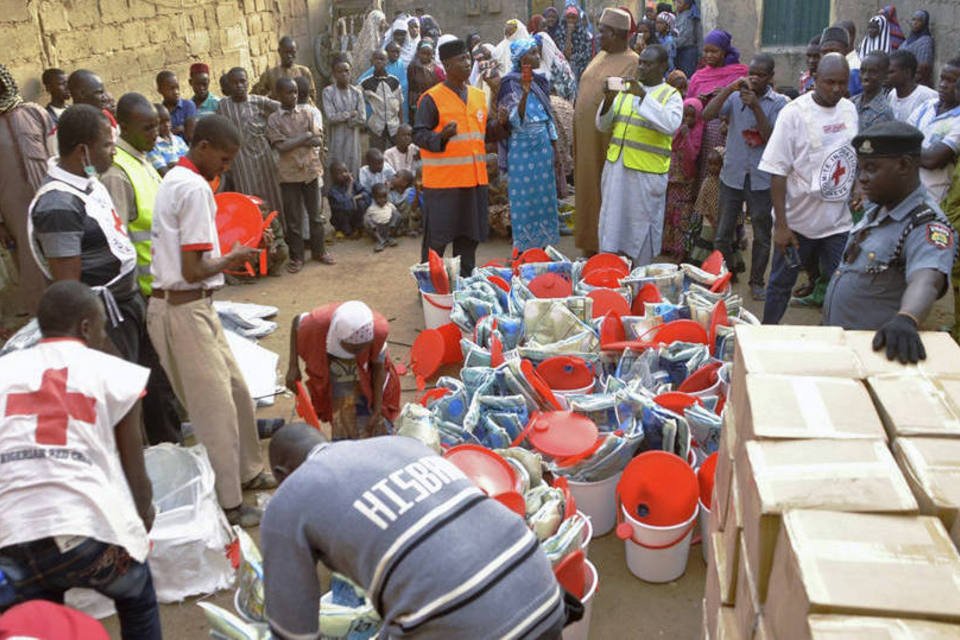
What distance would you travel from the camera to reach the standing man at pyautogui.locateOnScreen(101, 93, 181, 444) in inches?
145

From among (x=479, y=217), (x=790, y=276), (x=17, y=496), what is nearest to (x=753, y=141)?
(x=790, y=276)

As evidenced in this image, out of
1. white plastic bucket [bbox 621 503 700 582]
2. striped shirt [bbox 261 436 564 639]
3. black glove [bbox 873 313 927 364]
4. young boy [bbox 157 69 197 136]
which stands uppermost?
young boy [bbox 157 69 197 136]

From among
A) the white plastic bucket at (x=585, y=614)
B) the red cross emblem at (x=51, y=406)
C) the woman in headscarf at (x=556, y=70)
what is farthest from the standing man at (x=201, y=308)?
the woman in headscarf at (x=556, y=70)

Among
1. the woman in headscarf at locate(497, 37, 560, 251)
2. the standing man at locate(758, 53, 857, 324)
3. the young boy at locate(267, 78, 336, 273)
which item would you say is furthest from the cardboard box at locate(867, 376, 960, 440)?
the young boy at locate(267, 78, 336, 273)

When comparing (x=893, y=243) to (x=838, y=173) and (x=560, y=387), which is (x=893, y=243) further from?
(x=838, y=173)

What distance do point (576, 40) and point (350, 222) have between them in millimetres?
5190

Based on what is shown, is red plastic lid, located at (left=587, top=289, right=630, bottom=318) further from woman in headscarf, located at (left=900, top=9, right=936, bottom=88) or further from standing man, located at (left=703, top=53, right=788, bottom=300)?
woman in headscarf, located at (left=900, top=9, right=936, bottom=88)

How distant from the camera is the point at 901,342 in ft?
7.40

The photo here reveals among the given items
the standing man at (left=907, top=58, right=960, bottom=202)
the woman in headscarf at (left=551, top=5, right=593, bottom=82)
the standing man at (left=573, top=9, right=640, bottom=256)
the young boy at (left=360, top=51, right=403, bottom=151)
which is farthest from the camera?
the woman in headscarf at (left=551, top=5, right=593, bottom=82)

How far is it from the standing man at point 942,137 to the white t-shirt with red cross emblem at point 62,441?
4876 millimetres

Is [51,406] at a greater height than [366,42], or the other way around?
[366,42]

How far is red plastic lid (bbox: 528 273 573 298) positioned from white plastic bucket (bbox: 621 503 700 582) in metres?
1.72

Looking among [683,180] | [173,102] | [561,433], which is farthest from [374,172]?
[561,433]

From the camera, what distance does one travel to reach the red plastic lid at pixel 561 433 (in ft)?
10.9
